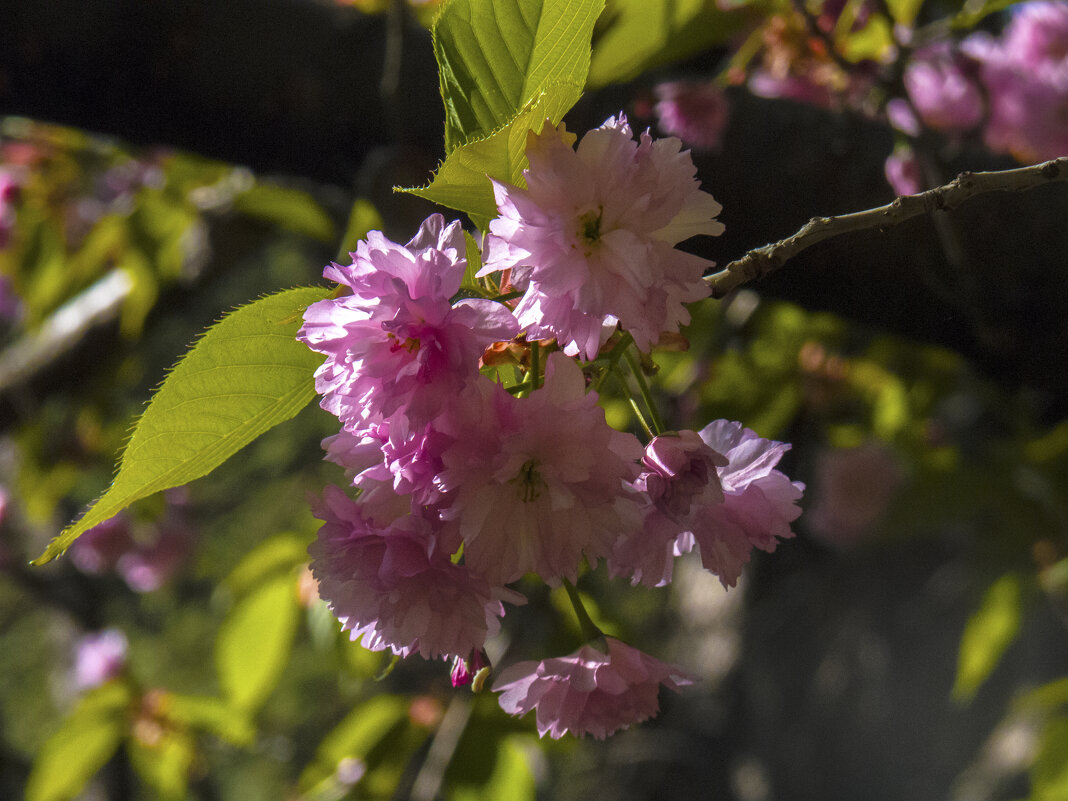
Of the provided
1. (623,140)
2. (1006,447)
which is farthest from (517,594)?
(1006,447)

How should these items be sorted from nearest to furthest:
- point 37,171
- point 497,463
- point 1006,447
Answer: point 497,463 → point 1006,447 → point 37,171

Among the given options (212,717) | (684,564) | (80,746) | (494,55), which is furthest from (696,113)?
(684,564)

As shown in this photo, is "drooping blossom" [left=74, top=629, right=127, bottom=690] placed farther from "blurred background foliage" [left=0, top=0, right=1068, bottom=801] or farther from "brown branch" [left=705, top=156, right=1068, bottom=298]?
"brown branch" [left=705, top=156, right=1068, bottom=298]

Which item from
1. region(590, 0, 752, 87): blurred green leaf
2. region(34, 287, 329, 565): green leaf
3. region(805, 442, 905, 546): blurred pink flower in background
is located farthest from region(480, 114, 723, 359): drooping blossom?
region(805, 442, 905, 546): blurred pink flower in background

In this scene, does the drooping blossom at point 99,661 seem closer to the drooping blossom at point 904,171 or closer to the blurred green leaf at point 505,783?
the blurred green leaf at point 505,783

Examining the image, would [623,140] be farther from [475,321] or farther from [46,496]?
[46,496]

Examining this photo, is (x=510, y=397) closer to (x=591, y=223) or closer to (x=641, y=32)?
(x=591, y=223)
